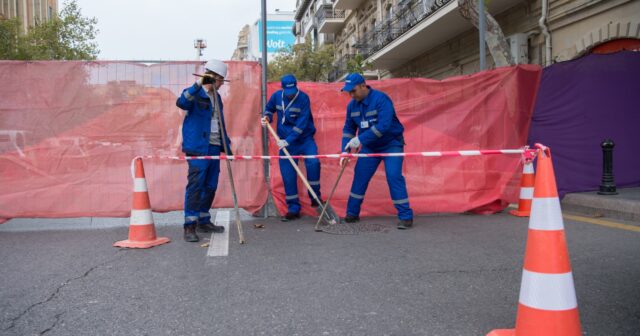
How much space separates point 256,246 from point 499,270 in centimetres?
213

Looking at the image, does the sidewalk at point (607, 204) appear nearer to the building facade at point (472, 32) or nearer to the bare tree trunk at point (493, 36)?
the bare tree trunk at point (493, 36)

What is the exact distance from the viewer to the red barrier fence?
5.95 m

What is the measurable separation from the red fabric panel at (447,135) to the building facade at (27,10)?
29.3 metres

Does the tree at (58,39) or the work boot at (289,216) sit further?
the tree at (58,39)

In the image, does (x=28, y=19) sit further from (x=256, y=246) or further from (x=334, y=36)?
(x=256, y=246)

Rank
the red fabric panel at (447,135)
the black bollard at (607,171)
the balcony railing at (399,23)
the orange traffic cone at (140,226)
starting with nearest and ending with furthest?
the orange traffic cone at (140,226)
the red fabric panel at (447,135)
the black bollard at (607,171)
the balcony railing at (399,23)

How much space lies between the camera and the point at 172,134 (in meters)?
6.19

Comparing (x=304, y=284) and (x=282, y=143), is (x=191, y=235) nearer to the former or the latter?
(x=282, y=143)

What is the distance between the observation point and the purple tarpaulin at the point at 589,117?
23.4ft

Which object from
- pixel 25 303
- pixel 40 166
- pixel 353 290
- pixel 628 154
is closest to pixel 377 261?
pixel 353 290

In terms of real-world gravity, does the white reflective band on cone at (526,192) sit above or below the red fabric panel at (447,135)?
below

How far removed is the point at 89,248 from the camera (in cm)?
469

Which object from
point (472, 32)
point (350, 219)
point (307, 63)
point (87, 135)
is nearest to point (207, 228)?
point (350, 219)

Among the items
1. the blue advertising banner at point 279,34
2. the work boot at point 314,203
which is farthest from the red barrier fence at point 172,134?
the blue advertising banner at point 279,34
